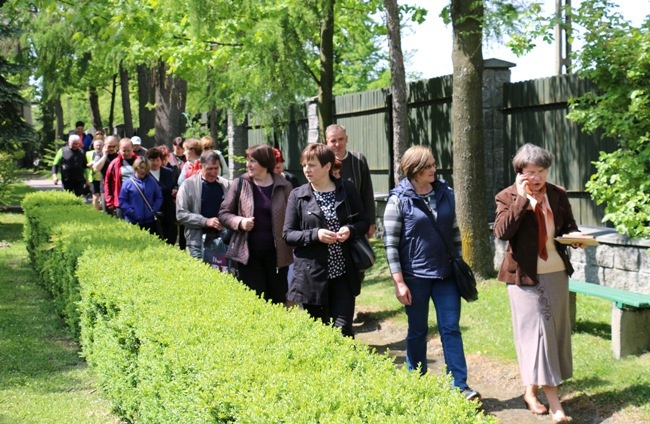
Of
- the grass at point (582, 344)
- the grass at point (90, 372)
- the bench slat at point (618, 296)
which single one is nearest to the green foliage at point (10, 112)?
the grass at point (90, 372)

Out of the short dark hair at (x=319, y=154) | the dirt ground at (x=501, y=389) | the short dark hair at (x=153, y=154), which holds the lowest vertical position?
the dirt ground at (x=501, y=389)

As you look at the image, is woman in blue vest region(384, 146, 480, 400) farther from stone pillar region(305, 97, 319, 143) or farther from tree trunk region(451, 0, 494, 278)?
stone pillar region(305, 97, 319, 143)

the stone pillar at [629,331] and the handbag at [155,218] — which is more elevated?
the handbag at [155,218]

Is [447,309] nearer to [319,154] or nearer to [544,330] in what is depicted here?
[544,330]

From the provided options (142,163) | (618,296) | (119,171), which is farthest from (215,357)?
(119,171)

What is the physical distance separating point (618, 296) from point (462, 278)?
163 cm

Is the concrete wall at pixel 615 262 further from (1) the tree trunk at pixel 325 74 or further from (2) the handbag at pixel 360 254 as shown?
(1) the tree trunk at pixel 325 74

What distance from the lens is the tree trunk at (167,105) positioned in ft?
75.5

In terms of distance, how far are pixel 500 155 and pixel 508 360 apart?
5216 millimetres

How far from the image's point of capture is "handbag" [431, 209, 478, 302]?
6637 millimetres

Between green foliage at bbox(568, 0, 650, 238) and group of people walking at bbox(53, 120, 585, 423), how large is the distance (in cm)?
304

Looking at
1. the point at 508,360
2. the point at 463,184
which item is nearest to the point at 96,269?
the point at 508,360

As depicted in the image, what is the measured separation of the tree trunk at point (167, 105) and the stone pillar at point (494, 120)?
1207 cm

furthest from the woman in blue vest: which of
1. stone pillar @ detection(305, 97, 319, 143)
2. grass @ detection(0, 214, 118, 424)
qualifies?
stone pillar @ detection(305, 97, 319, 143)
